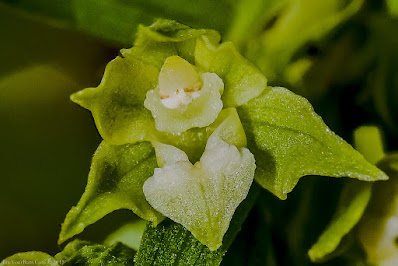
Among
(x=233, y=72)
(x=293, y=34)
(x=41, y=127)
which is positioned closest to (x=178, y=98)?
(x=233, y=72)

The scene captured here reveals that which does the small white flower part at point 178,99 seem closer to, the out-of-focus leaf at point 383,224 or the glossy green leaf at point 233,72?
the glossy green leaf at point 233,72

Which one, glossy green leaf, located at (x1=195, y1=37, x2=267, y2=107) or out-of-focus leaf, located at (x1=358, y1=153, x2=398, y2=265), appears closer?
glossy green leaf, located at (x1=195, y1=37, x2=267, y2=107)

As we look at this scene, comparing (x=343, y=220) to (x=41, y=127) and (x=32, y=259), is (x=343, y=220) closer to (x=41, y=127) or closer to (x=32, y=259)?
(x=32, y=259)

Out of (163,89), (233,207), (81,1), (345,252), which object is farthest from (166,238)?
(81,1)

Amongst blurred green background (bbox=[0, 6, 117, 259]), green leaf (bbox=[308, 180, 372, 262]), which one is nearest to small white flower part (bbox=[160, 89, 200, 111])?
green leaf (bbox=[308, 180, 372, 262])

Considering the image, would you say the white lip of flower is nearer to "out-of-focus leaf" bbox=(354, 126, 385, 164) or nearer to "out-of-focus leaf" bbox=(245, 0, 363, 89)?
"out-of-focus leaf" bbox=(245, 0, 363, 89)

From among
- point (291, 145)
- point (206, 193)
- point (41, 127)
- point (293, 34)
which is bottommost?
point (41, 127)
